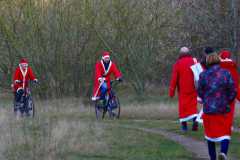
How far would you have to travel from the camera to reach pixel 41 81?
3231cm

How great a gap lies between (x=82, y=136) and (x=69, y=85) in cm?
1851

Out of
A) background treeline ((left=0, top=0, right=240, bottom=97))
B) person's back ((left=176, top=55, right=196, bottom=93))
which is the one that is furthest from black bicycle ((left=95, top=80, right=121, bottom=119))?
background treeline ((left=0, top=0, right=240, bottom=97))

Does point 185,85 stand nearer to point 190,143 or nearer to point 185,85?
point 185,85

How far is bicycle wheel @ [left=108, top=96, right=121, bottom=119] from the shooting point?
21.2m

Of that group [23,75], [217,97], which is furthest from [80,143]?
[23,75]

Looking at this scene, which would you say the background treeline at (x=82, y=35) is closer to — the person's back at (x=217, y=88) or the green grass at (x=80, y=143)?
the green grass at (x=80, y=143)

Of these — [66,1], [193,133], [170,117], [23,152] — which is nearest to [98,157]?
[23,152]

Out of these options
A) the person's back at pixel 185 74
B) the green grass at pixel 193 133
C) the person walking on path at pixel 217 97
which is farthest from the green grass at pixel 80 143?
the person walking on path at pixel 217 97

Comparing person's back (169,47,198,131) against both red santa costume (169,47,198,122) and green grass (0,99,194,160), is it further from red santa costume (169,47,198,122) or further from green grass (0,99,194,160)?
green grass (0,99,194,160)

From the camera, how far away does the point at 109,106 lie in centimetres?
2134

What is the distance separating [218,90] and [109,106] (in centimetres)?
1064

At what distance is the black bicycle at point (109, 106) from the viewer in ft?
69.7

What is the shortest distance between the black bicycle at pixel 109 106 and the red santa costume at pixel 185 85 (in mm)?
5483

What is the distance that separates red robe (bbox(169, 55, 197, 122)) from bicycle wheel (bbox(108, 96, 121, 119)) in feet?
18.0
